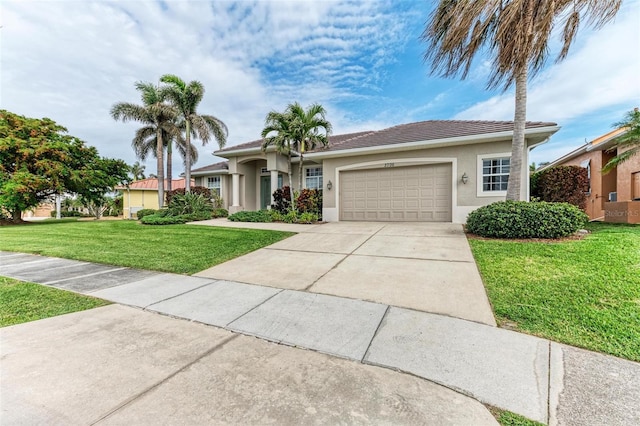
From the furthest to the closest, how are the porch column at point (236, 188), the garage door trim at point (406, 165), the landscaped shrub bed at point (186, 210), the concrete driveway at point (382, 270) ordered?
the porch column at point (236, 188), the landscaped shrub bed at point (186, 210), the garage door trim at point (406, 165), the concrete driveway at point (382, 270)

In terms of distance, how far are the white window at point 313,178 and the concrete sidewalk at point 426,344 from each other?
1075 centimetres

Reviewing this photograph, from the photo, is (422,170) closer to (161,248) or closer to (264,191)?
(161,248)

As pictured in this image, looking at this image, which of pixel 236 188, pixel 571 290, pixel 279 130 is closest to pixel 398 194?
pixel 279 130

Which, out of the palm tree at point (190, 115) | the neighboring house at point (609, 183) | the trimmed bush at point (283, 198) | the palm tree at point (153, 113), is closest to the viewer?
the neighboring house at point (609, 183)

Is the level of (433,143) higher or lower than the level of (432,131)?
lower

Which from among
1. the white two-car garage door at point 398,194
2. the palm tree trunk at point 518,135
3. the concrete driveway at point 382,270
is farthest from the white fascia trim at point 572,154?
the concrete driveway at point 382,270

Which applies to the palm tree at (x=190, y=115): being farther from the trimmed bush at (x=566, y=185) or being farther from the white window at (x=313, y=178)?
the trimmed bush at (x=566, y=185)

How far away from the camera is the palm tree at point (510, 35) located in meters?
6.32

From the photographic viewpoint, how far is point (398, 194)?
1127 centimetres

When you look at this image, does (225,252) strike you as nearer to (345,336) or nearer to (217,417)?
(345,336)

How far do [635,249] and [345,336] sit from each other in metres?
6.32

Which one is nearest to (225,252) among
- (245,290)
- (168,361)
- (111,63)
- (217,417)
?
(245,290)

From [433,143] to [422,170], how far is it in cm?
120

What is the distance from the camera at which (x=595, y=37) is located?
7164 mm
